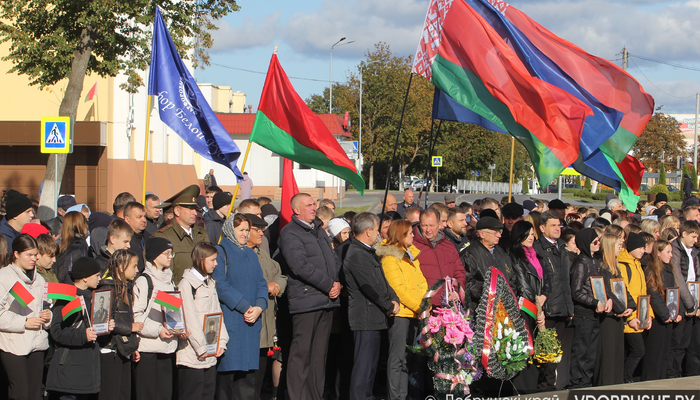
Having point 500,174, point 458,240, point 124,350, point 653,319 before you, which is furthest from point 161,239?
point 500,174

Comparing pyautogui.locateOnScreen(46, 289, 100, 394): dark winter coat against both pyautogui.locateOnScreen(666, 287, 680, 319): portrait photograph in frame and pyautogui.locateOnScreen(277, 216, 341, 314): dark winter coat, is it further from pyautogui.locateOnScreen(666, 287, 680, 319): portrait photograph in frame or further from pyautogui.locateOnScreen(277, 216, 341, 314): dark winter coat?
pyautogui.locateOnScreen(666, 287, 680, 319): portrait photograph in frame

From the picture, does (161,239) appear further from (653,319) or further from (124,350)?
(653,319)

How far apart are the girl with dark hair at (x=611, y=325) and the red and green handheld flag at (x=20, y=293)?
18.8 feet

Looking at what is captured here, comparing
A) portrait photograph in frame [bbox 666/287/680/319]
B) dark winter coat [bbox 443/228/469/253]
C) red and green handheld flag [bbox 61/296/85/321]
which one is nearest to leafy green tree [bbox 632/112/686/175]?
portrait photograph in frame [bbox 666/287/680/319]

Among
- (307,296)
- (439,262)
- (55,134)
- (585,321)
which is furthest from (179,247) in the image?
(55,134)

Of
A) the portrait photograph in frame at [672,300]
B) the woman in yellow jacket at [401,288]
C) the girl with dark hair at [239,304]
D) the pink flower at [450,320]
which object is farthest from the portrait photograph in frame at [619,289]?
the girl with dark hair at [239,304]

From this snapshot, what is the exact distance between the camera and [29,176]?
23531 mm

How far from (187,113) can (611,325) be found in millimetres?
5498

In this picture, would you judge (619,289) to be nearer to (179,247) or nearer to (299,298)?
(299,298)

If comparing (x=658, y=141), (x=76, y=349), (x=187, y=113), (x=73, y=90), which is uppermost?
(x=658, y=141)

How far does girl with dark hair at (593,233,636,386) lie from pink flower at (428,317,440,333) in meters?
2.74

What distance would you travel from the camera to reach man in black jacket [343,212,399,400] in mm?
6445

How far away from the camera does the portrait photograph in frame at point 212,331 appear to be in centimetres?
574

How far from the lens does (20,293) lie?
5.29 metres
